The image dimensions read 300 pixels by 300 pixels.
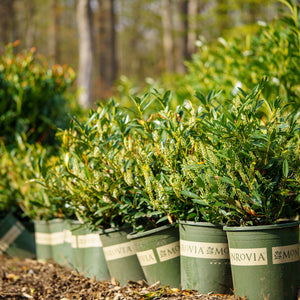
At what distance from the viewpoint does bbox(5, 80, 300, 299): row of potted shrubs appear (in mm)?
2098

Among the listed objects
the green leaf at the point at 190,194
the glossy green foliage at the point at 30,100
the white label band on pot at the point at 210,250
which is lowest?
the white label band on pot at the point at 210,250

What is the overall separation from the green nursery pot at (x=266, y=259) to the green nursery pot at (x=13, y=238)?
2620 millimetres

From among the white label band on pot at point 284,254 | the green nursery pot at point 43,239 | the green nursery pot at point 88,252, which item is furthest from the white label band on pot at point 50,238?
the white label band on pot at point 284,254

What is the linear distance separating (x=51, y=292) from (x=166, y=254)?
960 mm

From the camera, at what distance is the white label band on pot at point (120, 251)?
2699 mm

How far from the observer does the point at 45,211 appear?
11.8 feet

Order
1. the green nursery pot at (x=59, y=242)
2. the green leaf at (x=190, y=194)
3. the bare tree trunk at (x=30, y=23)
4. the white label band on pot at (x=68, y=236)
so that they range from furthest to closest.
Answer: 1. the bare tree trunk at (x=30, y=23)
2. the green nursery pot at (x=59, y=242)
3. the white label band on pot at (x=68, y=236)
4. the green leaf at (x=190, y=194)

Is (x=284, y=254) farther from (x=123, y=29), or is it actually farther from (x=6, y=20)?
(x=123, y=29)

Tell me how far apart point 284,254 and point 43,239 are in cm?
239

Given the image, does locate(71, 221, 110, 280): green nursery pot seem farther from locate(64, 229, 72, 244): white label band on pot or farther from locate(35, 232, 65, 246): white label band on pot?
locate(35, 232, 65, 246): white label band on pot

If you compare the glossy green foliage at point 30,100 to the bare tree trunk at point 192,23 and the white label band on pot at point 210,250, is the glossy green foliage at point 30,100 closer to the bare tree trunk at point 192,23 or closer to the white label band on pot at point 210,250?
the white label band on pot at point 210,250

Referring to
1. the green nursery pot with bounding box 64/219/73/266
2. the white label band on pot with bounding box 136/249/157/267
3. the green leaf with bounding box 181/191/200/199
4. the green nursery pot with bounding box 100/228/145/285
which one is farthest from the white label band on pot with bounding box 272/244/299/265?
the green nursery pot with bounding box 64/219/73/266

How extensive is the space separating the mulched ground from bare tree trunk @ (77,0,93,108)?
7.03 m

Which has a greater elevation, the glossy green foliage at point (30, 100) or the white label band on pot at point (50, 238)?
the glossy green foliage at point (30, 100)
